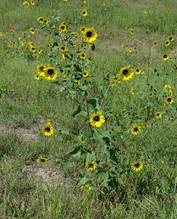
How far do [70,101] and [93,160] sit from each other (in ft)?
10.2

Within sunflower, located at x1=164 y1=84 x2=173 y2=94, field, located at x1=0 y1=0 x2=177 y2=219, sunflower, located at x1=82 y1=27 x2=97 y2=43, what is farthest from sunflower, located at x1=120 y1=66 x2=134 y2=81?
sunflower, located at x1=164 y1=84 x2=173 y2=94

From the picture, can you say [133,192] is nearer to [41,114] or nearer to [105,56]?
[41,114]

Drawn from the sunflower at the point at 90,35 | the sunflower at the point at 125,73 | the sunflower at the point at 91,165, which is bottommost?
the sunflower at the point at 91,165

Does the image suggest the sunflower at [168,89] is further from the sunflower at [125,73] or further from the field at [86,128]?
the sunflower at [125,73]

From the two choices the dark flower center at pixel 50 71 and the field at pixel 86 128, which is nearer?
the field at pixel 86 128

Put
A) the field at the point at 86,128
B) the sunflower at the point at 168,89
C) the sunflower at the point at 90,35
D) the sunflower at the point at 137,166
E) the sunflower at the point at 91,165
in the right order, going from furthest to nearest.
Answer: the sunflower at the point at 168,89, the sunflower at the point at 90,35, the sunflower at the point at 137,166, the sunflower at the point at 91,165, the field at the point at 86,128

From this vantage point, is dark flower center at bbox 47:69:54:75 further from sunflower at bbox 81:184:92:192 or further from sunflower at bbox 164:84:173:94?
sunflower at bbox 164:84:173:94

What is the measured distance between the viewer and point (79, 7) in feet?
42.3

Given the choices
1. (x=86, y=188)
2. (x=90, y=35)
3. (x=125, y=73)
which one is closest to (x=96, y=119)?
(x=86, y=188)

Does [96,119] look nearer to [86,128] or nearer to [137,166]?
[137,166]

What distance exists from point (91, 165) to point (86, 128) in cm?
200

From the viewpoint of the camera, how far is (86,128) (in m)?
5.67

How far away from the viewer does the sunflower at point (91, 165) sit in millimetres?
3656

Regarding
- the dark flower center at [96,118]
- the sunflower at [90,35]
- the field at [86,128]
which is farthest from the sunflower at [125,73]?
the dark flower center at [96,118]
